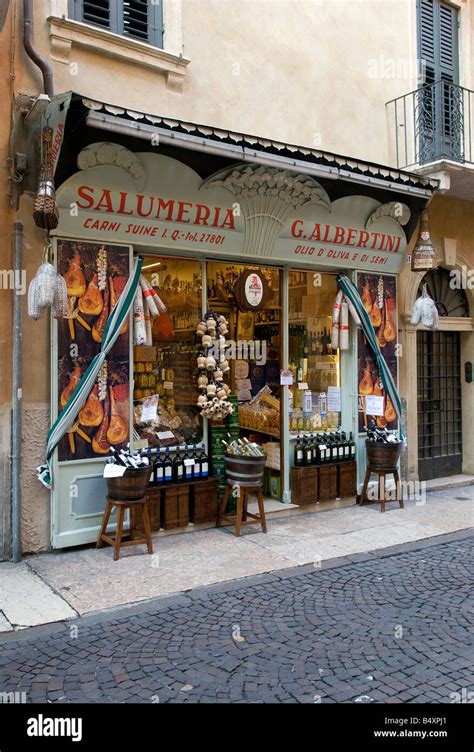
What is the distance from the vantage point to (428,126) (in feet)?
32.1

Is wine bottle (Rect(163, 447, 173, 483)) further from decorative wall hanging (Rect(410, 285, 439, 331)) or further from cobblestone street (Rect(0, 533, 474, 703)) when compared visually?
decorative wall hanging (Rect(410, 285, 439, 331))

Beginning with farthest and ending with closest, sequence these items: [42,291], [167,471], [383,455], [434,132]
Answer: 1. [434,132]
2. [383,455]
3. [167,471]
4. [42,291]

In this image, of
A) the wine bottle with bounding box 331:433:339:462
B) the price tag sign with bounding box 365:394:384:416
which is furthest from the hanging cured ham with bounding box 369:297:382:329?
the wine bottle with bounding box 331:433:339:462

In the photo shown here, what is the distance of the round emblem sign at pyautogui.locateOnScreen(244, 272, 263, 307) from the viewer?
27.0 feet

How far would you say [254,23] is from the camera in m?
8.25

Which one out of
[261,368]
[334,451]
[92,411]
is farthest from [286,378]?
[92,411]

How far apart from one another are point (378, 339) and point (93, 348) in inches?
178

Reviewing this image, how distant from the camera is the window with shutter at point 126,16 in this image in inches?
274

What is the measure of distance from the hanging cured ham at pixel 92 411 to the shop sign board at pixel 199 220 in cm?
174

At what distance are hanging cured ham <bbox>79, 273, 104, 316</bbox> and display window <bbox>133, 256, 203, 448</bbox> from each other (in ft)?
2.49

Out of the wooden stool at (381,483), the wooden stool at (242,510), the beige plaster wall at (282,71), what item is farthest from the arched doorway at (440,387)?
the wooden stool at (242,510)

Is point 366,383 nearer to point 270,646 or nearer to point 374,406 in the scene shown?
point 374,406
